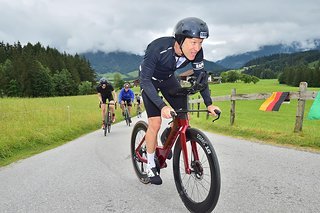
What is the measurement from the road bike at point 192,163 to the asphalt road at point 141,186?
0.25 meters

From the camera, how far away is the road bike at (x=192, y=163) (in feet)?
10.3

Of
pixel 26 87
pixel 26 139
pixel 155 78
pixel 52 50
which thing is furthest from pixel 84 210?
pixel 52 50

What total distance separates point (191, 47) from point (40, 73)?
83.1 m

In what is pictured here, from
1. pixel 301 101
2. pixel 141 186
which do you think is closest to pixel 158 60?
pixel 141 186

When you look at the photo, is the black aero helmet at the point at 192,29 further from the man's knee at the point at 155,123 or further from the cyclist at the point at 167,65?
the man's knee at the point at 155,123

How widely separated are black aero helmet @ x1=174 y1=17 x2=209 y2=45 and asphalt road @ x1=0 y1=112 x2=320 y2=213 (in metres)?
2.06

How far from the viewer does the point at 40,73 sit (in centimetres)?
7938

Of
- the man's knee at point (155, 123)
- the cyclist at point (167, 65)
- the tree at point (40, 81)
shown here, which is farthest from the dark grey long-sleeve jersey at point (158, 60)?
the tree at point (40, 81)

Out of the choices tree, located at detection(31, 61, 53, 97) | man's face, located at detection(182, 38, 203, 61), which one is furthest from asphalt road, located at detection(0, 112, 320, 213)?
tree, located at detection(31, 61, 53, 97)

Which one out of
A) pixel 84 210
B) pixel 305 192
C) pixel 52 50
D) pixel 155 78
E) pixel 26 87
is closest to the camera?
pixel 84 210

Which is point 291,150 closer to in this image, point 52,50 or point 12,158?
point 12,158

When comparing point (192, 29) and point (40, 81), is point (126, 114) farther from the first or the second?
point (40, 81)

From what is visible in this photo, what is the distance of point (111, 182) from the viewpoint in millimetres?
4684

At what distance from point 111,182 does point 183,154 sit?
1.63 meters
